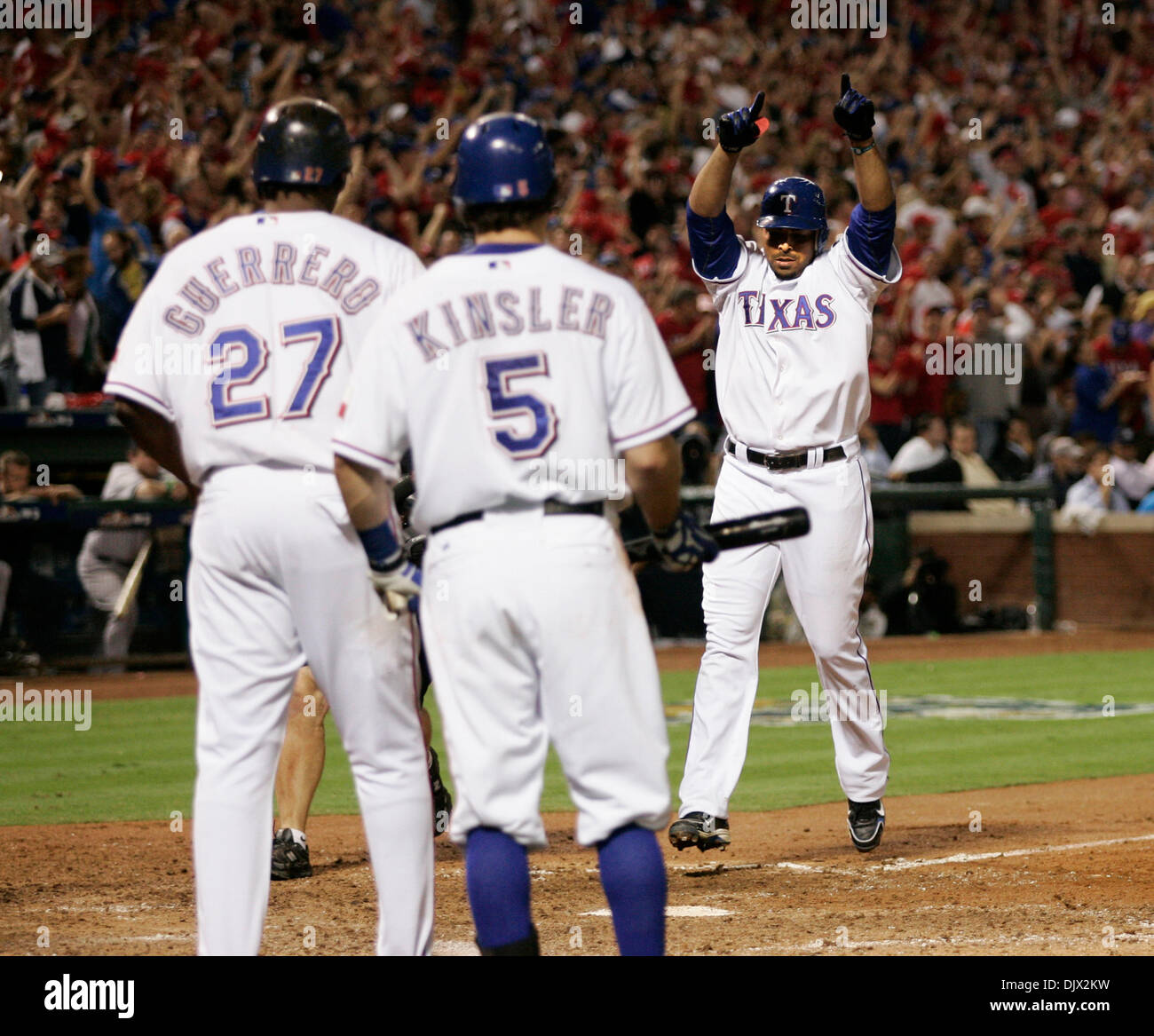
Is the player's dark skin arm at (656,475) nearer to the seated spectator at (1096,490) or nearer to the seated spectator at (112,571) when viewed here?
the seated spectator at (112,571)

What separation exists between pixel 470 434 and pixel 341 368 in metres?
0.56

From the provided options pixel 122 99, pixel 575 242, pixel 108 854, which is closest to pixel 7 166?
pixel 122 99

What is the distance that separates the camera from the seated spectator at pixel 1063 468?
16531 mm

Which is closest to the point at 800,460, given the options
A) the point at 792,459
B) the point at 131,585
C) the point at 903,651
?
the point at 792,459

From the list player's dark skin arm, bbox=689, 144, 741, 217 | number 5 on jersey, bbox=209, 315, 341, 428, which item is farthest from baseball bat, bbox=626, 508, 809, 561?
player's dark skin arm, bbox=689, 144, 741, 217

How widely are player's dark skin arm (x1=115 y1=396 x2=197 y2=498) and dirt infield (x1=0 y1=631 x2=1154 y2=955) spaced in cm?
150

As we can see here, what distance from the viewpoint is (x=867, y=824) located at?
6.57 metres

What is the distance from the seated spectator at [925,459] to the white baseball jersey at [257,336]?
11836 millimetres

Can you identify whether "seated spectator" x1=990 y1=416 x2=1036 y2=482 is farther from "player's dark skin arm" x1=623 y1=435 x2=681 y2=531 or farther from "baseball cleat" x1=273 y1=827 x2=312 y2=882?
"player's dark skin arm" x1=623 y1=435 x2=681 y2=531

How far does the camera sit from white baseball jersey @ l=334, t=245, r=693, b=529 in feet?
12.4

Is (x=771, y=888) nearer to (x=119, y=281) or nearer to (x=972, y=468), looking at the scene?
(x=119, y=281)

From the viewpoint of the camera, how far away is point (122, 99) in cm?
1575

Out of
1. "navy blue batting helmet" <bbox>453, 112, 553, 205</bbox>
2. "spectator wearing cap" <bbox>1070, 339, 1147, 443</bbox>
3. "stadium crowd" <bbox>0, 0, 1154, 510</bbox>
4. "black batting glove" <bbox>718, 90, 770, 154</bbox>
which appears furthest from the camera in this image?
"spectator wearing cap" <bbox>1070, 339, 1147, 443</bbox>

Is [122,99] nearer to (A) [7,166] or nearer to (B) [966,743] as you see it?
(A) [7,166]
